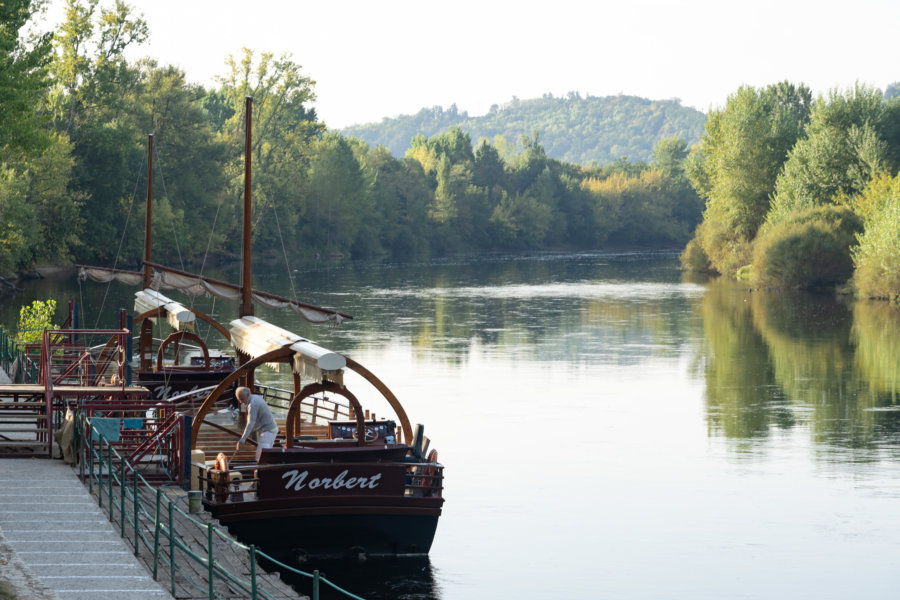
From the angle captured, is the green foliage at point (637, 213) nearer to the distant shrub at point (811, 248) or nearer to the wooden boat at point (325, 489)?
the distant shrub at point (811, 248)

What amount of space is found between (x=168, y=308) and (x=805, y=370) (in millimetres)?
24488

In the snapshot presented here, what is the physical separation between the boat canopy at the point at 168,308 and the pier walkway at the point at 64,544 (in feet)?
32.8

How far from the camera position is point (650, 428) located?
32.2 m

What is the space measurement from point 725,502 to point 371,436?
7794 mm

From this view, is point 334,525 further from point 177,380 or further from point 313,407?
point 313,407

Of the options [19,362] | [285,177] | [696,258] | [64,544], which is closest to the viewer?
[64,544]

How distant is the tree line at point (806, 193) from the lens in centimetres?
7519

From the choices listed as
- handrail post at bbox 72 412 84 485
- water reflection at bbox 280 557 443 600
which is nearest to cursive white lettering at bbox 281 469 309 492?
water reflection at bbox 280 557 443 600

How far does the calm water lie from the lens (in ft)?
63.7

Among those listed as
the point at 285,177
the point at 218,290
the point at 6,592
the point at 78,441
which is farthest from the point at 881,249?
the point at 285,177

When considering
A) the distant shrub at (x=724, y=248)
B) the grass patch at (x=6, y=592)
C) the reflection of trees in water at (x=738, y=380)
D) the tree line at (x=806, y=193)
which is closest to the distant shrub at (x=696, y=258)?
the tree line at (x=806, y=193)

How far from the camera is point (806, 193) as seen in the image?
8756cm

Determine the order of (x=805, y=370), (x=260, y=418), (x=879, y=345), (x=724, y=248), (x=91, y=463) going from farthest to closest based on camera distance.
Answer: (x=724, y=248) → (x=879, y=345) → (x=805, y=370) → (x=260, y=418) → (x=91, y=463)

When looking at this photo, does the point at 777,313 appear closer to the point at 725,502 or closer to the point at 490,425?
the point at 490,425
